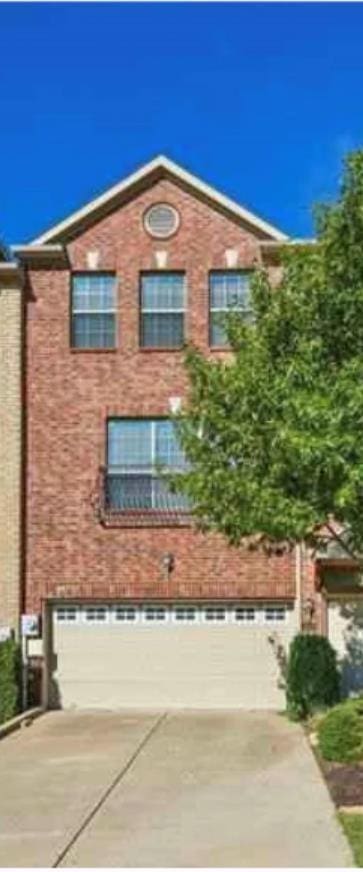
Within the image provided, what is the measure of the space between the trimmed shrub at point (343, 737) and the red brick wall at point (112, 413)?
8.52 meters

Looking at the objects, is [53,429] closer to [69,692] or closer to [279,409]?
[69,692]

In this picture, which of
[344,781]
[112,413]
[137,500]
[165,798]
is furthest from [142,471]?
[165,798]

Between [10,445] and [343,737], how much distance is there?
37.1ft

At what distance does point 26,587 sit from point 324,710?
6436 millimetres

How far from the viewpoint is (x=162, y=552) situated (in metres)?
24.7

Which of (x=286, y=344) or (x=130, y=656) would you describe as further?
(x=130, y=656)

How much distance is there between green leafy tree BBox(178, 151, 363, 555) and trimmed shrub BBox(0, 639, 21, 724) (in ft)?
22.4

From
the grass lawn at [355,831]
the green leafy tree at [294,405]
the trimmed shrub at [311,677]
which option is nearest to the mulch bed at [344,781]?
the grass lawn at [355,831]

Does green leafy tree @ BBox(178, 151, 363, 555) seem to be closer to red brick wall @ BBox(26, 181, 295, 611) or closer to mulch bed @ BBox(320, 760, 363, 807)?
mulch bed @ BBox(320, 760, 363, 807)

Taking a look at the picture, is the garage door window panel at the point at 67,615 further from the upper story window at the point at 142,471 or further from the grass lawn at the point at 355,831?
the grass lawn at the point at 355,831

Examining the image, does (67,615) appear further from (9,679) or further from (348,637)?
(348,637)

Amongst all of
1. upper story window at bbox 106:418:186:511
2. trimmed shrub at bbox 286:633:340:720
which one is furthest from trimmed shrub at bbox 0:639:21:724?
trimmed shrub at bbox 286:633:340:720

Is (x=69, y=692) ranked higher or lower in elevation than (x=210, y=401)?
lower

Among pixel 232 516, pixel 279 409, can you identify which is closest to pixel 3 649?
pixel 232 516
